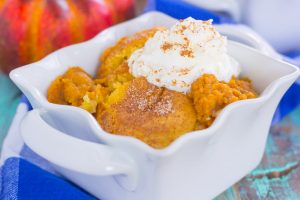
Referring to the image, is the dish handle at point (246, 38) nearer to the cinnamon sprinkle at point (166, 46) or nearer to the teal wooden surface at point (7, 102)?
the cinnamon sprinkle at point (166, 46)

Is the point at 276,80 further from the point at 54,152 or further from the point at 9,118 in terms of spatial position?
the point at 9,118

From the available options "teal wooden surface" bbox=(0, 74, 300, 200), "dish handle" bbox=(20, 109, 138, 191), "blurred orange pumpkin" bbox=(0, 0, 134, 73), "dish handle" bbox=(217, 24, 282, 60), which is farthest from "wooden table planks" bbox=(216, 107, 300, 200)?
"blurred orange pumpkin" bbox=(0, 0, 134, 73)

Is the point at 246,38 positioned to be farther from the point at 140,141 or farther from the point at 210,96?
the point at 140,141

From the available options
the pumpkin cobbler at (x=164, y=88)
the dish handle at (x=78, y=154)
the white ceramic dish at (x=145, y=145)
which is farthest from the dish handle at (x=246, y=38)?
the dish handle at (x=78, y=154)

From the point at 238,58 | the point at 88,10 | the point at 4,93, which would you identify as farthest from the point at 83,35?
the point at 238,58

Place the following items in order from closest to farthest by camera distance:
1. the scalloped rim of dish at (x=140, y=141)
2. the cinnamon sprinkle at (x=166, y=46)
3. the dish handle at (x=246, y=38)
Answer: the scalloped rim of dish at (x=140, y=141)
the cinnamon sprinkle at (x=166, y=46)
the dish handle at (x=246, y=38)

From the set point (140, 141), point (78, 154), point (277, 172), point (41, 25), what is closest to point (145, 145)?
point (140, 141)
